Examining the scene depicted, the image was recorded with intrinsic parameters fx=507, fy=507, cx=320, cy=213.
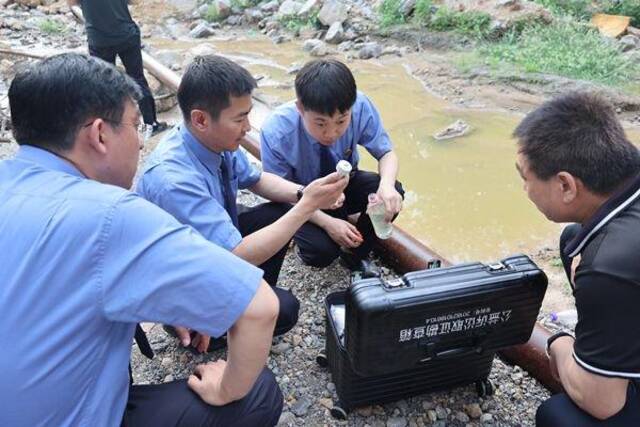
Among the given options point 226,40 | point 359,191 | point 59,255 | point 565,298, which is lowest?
point 226,40

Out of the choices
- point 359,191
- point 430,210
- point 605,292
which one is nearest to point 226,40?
point 430,210

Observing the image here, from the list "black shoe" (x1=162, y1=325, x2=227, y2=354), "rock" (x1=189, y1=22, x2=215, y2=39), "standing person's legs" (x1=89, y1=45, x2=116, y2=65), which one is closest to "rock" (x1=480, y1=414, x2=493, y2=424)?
"black shoe" (x1=162, y1=325, x2=227, y2=354)

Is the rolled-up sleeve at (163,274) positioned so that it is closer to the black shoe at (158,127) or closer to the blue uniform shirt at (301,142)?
the blue uniform shirt at (301,142)

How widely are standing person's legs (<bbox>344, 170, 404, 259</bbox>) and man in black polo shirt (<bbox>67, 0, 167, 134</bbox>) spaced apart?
3.03m

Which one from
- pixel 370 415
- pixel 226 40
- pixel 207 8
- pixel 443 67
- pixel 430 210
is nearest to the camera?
pixel 370 415

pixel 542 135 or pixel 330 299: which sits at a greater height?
pixel 542 135

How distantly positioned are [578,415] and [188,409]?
1.37 meters

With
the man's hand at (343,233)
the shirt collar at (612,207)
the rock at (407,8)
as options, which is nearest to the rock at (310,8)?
the rock at (407,8)

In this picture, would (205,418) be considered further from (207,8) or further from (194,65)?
(207,8)

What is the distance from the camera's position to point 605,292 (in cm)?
151

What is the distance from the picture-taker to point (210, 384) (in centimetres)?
178

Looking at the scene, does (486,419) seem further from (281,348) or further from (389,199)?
(389,199)

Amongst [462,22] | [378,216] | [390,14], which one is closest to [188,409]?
[378,216]

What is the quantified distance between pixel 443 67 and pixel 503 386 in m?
7.67
